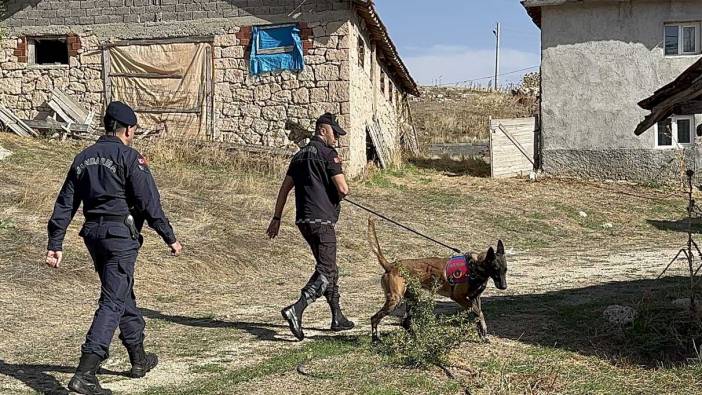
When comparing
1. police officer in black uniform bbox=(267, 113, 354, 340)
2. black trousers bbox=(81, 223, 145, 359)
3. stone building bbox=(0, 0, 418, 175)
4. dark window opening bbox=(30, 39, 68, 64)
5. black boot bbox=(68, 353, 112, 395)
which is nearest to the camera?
black boot bbox=(68, 353, 112, 395)

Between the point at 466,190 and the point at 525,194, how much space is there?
4.32ft

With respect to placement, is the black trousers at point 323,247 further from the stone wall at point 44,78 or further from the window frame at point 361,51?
the stone wall at point 44,78

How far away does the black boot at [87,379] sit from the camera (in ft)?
17.4

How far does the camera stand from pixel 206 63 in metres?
18.9

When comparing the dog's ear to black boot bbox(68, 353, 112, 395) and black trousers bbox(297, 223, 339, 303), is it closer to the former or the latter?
black trousers bbox(297, 223, 339, 303)

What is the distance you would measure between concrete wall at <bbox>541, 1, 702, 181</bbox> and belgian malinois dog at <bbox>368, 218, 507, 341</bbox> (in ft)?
50.7

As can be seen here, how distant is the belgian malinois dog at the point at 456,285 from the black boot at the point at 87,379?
2.20m

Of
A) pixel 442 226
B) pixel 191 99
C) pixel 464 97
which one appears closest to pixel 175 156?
pixel 191 99

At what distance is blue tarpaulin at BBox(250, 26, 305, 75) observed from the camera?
60.1 ft

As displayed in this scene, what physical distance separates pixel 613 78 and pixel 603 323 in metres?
15.3

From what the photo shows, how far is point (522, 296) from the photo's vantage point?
9086 millimetres

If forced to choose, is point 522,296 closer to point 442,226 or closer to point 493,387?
point 493,387

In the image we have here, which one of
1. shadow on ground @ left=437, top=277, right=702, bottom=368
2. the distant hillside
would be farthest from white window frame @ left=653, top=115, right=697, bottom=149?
shadow on ground @ left=437, top=277, right=702, bottom=368

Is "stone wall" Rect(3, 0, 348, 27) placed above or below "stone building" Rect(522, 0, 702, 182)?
above
